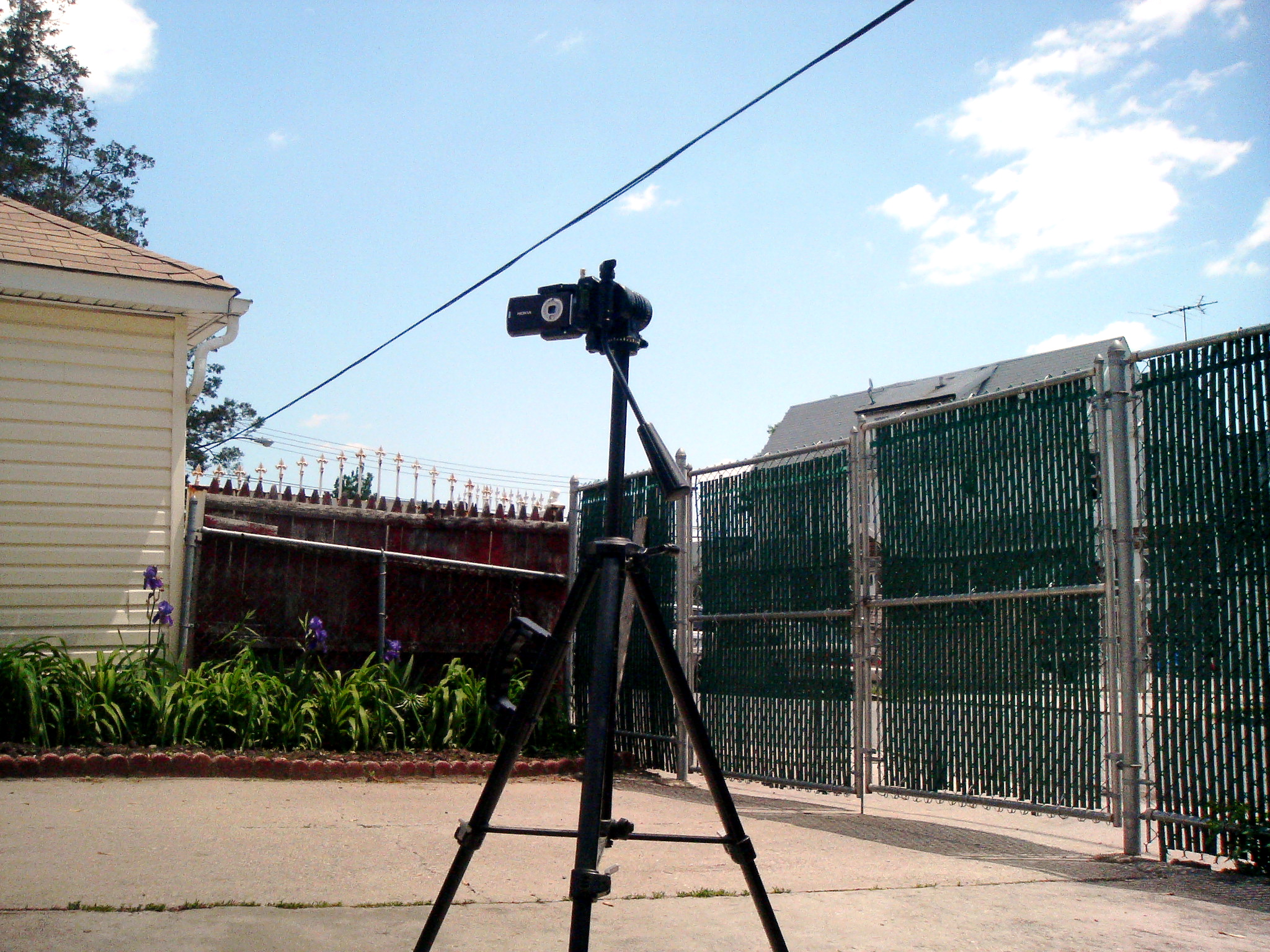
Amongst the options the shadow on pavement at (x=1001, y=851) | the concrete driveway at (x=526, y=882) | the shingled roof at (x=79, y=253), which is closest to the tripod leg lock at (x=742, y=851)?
the concrete driveway at (x=526, y=882)

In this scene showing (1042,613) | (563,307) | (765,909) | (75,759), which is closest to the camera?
(765,909)

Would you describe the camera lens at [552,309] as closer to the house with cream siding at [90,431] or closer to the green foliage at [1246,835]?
the green foliage at [1246,835]

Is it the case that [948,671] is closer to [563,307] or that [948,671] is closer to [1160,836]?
[1160,836]

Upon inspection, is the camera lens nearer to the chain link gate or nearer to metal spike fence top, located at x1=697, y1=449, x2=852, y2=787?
the chain link gate

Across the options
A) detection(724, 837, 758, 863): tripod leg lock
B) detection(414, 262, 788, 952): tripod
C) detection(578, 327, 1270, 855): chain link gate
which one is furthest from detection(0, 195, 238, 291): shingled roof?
detection(724, 837, 758, 863): tripod leg lock

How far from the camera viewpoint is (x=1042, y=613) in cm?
567

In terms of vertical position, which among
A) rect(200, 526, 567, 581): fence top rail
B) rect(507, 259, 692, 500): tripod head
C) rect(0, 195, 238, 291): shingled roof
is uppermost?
rect(0, 195, 238, 291): shingled roof

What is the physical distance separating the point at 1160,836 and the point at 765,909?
3.07 m

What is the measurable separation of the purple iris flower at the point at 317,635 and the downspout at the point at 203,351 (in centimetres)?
196

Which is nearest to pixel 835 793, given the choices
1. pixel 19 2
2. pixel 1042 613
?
pixel 1042 613

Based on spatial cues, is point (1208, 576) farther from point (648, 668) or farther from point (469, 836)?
point (648, 668)

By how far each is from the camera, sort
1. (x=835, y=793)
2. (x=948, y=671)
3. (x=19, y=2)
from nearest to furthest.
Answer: (x=948, y=671), (x=835, y=793), (x=19, y=2)

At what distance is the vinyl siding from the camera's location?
318 inches

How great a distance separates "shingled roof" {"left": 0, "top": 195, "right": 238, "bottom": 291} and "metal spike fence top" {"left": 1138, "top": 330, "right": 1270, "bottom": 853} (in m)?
6.64
